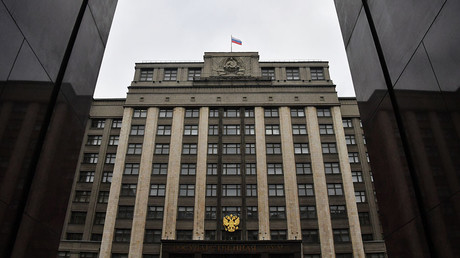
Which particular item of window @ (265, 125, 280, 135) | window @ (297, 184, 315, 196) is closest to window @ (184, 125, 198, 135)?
window @ (265, 125, 280, 135)

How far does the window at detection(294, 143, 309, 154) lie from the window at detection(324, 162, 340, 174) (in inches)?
147

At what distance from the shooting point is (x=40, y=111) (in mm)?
8203

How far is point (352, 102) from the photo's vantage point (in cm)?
5925

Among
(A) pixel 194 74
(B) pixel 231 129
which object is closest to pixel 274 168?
(B) pixel 231 129

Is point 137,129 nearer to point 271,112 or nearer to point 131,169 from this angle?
point 131,169

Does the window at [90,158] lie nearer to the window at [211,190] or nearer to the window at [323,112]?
the window at [211,190]

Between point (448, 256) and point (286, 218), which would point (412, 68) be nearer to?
point (448, 256)

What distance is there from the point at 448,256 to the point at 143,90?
57.2 m

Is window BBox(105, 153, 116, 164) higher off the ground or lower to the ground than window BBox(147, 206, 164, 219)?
higher

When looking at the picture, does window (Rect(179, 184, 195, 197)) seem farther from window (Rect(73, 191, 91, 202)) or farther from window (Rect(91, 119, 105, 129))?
window (Rect(91, 119, 105, 129))

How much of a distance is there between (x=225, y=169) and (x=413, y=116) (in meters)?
44.0

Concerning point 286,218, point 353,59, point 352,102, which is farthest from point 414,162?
point 352,102

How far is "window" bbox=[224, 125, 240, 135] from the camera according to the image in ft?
179

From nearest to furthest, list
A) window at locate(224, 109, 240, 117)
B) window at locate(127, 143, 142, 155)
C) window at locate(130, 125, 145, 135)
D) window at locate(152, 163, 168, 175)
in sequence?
window at locate(152, 163, 168, 175), window at locate(127, 143, 142, 155), window at locate(130, 125, 145, 135), window at locate(224, 109, 240, 117)
